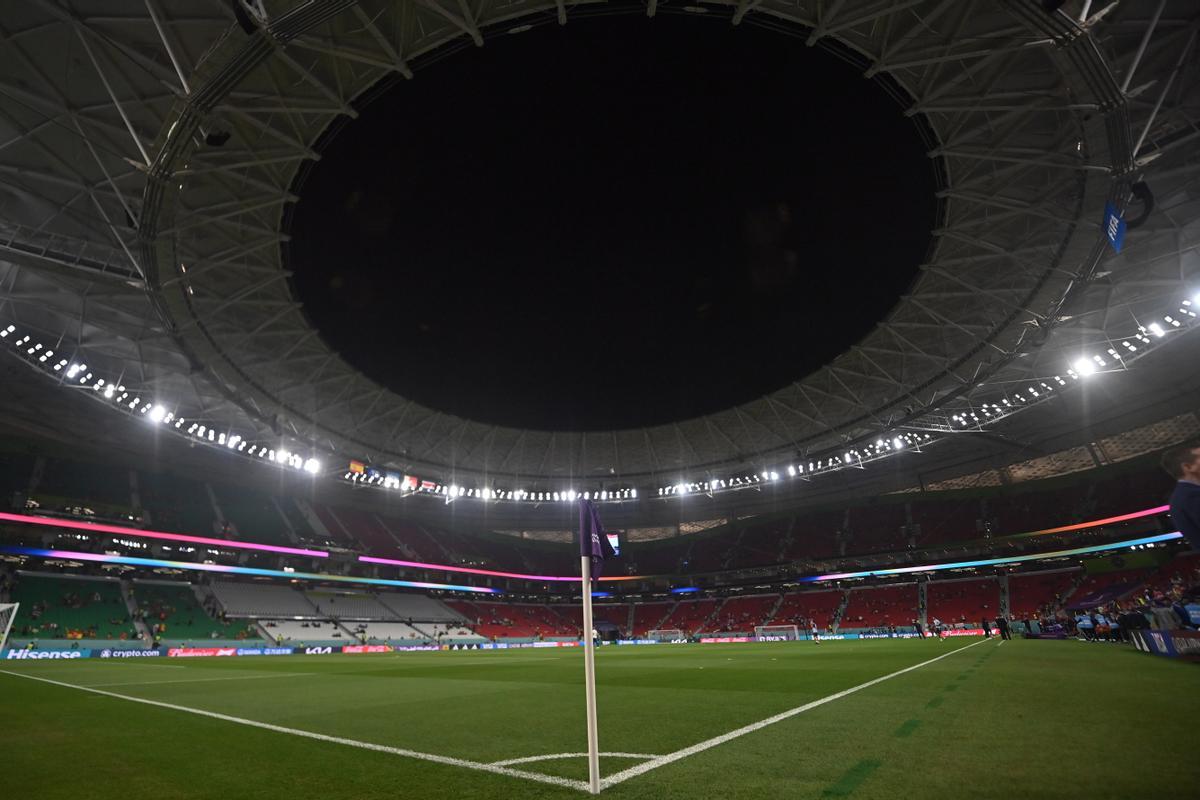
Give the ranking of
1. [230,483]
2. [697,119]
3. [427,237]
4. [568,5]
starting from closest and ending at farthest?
[568,5] < [697,119] < [427,237] < [230,483]

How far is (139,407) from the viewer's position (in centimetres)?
3803

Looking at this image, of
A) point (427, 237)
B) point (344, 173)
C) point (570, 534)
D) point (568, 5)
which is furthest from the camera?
point (570, 534)

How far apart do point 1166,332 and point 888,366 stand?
548 inches

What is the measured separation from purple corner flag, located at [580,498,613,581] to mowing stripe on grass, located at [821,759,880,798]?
228 cm

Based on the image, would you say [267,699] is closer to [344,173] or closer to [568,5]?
[344,173]

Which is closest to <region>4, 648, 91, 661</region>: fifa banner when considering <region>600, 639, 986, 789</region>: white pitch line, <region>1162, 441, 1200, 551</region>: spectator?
<region>600, 639, 986, 789</region>: white pitch line

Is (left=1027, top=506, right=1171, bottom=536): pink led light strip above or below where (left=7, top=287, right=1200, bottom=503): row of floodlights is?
below

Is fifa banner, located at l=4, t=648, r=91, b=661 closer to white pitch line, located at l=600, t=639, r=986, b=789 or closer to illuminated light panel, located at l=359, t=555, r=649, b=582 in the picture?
illuminated light panel, located at l=359, t=555, r=649, b=582

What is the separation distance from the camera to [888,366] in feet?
132

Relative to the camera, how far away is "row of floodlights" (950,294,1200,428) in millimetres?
31609

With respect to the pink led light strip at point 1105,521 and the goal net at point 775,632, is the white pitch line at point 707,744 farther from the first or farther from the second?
the goal net at point 775,632

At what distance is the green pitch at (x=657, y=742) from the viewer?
441 centimetres

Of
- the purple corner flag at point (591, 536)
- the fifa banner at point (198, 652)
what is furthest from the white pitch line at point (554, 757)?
the fifa banner at point (198, 652)

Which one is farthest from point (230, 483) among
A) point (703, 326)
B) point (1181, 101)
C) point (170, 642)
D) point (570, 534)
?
point (1181, 101)
